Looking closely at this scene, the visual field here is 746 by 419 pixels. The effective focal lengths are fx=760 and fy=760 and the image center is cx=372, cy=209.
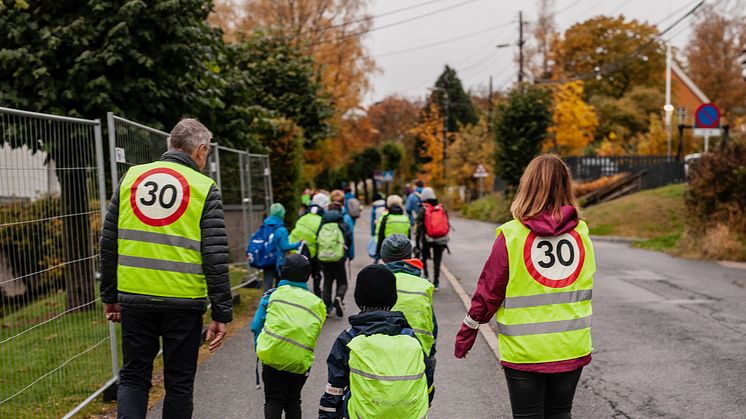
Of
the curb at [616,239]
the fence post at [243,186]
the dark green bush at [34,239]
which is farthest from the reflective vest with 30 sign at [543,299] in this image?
the curb at [616,239]

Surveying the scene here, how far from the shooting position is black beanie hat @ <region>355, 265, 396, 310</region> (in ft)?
12.6

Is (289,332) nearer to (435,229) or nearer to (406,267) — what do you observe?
(406,267)

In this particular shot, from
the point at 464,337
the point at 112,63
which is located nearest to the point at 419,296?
the point at 464,337

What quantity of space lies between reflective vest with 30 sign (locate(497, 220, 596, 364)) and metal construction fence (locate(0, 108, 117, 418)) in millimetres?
3173

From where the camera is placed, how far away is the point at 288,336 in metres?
4.65

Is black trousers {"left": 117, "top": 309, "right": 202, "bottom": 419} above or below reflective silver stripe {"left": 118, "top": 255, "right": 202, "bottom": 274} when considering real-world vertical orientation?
below

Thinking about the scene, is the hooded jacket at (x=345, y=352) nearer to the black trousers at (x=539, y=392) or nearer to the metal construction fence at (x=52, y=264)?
the black trousers at (x=539, y=392)

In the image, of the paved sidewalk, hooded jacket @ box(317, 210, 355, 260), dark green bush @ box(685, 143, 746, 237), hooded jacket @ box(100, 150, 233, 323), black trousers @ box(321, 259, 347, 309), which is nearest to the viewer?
hooded jacket @ box(100, 150, 233, 323)

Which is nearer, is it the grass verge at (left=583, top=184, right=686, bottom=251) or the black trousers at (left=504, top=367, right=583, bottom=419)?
the black trousers at (left=504, top=367, right=583, bottom=419)

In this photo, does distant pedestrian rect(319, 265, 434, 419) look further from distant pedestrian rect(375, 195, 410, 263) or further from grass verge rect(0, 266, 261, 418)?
distant pedestrian rect(375, 195, 410, 263)

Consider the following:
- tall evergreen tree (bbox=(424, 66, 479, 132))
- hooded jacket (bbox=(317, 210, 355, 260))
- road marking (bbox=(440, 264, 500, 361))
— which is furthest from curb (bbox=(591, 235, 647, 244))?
tall evergreen tree (bbox=(424, 66, 479, 132))

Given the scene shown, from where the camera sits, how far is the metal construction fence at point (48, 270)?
5.16 m

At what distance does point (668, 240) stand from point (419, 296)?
57.4ft

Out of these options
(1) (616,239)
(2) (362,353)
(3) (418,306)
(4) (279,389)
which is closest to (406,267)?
(3) (418,306)
